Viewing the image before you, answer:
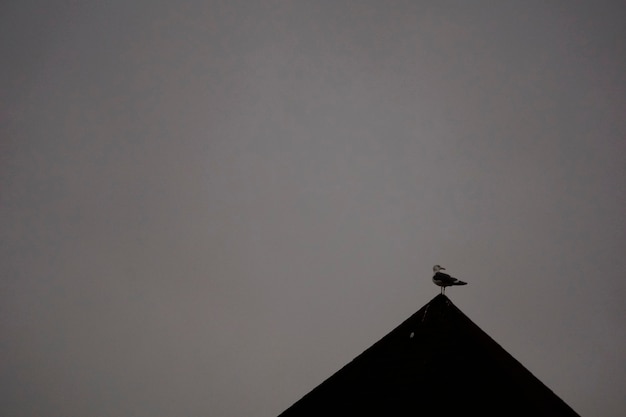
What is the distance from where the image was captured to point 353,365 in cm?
→ 153

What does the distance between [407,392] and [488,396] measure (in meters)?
0.34

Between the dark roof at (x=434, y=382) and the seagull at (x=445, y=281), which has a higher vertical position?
the seagull at (x=445, y=281)

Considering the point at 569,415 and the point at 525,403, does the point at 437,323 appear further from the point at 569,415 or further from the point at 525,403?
the point at 569,415

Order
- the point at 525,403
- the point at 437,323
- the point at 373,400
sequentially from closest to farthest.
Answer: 1. the point at 525,403
2. the point at 373,400
3. the point at 437,323

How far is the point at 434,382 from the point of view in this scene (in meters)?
1.37

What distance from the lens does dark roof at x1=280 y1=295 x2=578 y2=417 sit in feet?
4.21

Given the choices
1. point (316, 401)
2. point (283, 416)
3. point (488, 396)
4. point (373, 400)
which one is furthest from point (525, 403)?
point (283, 416)

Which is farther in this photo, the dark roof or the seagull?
the seagull

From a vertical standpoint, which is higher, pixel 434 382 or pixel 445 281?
pixel 445 281

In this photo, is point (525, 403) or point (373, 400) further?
point (373, 400)

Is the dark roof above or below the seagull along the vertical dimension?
below

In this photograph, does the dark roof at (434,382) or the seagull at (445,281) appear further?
the seagull at (445,281)

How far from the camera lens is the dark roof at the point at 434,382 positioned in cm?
128

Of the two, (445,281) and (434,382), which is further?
(445,281)
